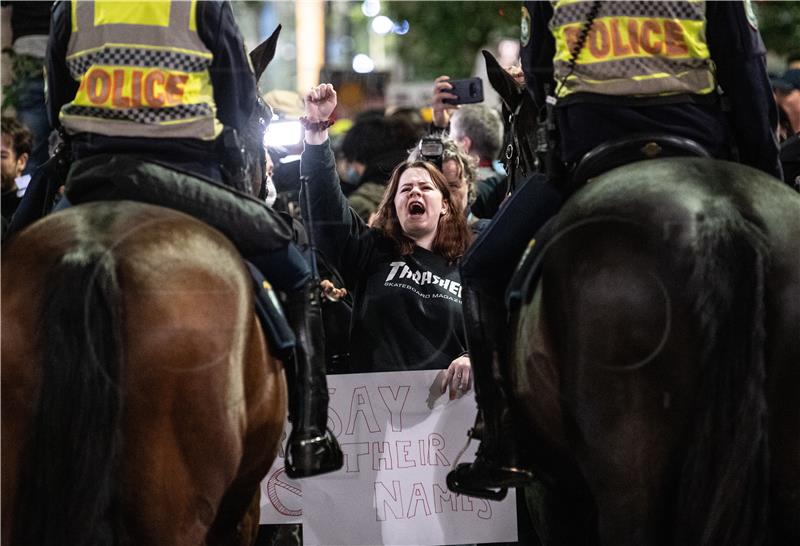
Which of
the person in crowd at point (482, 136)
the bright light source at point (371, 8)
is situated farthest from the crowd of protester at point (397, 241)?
the bright light source at point (371, 8)

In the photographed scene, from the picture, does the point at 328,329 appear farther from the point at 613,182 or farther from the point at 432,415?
the point at 613,182

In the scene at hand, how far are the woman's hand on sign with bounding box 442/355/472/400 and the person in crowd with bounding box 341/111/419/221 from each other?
1.81m

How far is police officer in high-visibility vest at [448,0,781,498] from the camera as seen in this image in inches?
173

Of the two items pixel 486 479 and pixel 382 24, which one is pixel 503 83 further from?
pixel 382 24

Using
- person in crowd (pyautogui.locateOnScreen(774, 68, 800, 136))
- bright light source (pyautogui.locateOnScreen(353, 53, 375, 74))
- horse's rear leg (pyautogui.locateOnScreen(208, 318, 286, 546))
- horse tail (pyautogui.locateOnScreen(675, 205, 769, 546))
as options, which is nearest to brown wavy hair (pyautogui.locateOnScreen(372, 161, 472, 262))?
horse's rear leg (pyautogui.locateOnScreen(208, 318, 286, 546))

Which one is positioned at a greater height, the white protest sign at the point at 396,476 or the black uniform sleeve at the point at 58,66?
the black uniform sleeve at the point at 58,66

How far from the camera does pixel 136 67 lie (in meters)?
4.44

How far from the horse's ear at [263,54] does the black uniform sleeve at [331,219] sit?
0.80 metres

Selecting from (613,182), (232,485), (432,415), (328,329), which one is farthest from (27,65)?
(613,182)

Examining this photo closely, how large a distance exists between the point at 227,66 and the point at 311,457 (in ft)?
5.22

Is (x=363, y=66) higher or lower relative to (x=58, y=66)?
lower

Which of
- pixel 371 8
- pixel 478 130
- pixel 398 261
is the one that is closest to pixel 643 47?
pixel 398 261

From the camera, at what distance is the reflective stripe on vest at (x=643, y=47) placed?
4.37 m

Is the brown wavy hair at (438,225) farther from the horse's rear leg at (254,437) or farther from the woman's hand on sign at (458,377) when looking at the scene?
the horse's rear leg at (254,437)
